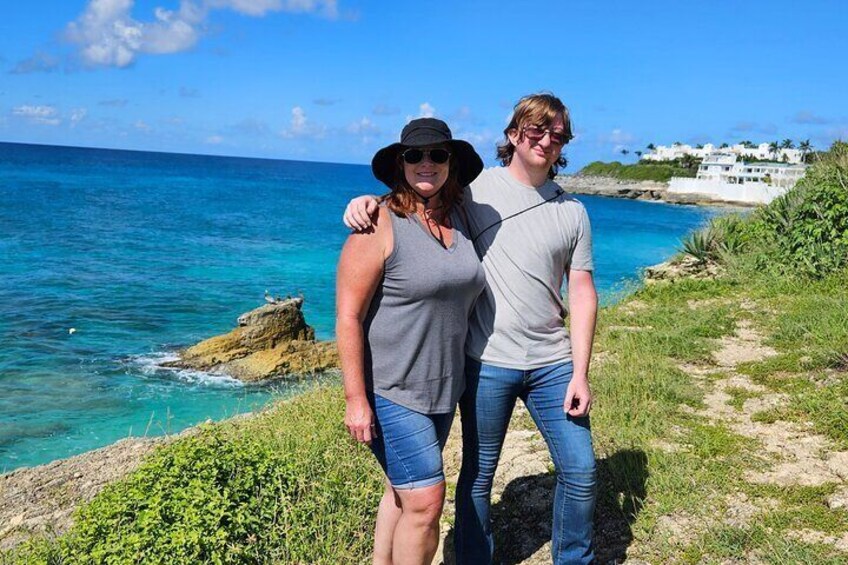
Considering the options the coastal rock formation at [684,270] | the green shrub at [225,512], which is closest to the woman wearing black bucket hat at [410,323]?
the green shrub at [225,512]

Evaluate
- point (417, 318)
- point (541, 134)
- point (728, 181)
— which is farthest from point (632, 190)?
point (417, 318)

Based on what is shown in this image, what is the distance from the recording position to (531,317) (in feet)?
10.4

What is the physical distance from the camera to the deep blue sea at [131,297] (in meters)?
11.5

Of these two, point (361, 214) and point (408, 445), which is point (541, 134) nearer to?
point (361, 214)

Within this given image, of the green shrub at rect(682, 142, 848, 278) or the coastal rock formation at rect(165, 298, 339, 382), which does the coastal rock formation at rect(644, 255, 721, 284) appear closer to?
the green shrub at rect(682, 142, 848, 278)

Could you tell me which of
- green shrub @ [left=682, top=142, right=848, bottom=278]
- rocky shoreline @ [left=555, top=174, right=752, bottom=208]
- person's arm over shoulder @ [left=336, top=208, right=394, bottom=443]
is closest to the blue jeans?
person's arm over shoulder @ [left=336, top=208, right=394, bottom=443]

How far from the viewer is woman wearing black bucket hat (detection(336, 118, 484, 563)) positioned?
2.80 meters

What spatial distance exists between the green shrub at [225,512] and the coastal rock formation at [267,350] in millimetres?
9800

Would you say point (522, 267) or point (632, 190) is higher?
point (632, 190)

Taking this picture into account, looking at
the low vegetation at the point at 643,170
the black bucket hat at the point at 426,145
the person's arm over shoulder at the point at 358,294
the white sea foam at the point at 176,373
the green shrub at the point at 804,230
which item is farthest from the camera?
the low vegetation at the point at 643,170

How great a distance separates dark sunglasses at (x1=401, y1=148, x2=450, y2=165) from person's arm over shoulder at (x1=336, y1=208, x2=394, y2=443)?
250mm

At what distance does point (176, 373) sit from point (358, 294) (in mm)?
12035

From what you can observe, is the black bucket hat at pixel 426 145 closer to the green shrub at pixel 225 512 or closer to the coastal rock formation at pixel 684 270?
the green shrub at pixel 225 512

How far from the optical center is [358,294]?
9.16ft
